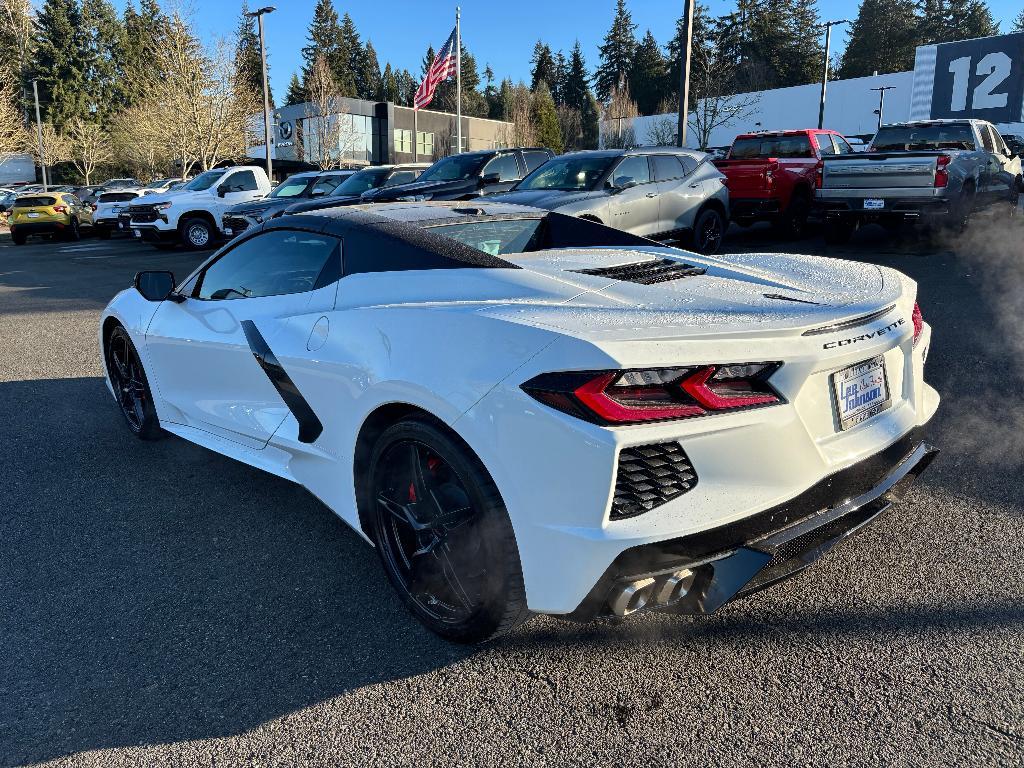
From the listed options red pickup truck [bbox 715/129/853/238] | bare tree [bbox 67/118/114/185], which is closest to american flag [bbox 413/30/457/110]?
red pickup truck [bbox 715/129/853/238]

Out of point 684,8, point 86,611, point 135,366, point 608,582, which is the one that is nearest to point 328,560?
point 86,611

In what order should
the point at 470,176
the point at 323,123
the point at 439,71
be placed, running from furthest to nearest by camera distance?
the point at 323,123, the point at 439,71, the point at 470,176

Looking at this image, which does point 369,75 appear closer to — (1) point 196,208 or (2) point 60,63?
(2) point 60,63

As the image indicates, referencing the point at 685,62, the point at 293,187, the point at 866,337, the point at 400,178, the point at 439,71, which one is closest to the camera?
the point at 866,337

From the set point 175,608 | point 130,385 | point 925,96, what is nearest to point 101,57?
point 925,96

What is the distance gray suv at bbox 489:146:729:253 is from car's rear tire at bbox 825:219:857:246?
174 cm

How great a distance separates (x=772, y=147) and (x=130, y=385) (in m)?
12.6

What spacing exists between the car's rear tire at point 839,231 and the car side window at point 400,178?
7.81 meters

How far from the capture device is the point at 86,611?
9.41 feet

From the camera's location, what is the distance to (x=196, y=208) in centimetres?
1775

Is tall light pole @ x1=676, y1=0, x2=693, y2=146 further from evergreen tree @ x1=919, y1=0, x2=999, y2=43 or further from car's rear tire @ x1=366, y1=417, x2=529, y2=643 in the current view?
evergreen tree @ x1=919, y1=0, x2=999, y2=43

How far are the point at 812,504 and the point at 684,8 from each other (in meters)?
14.9

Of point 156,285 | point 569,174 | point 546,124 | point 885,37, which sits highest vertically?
point 885,37

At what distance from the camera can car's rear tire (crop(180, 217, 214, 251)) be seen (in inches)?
703
